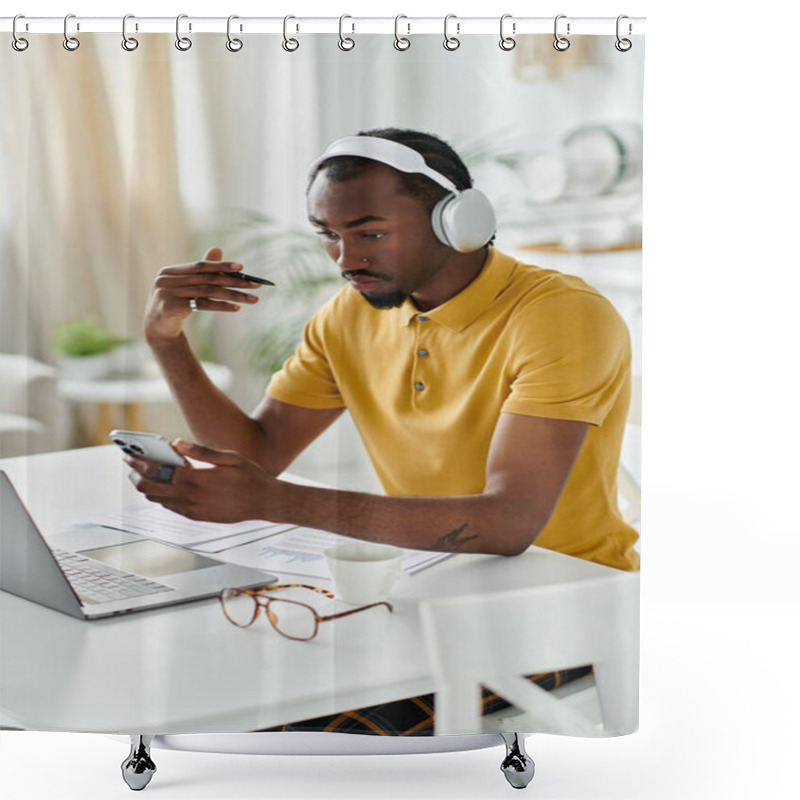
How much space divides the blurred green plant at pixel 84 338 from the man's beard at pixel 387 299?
45 cm

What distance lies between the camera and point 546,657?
1.96m

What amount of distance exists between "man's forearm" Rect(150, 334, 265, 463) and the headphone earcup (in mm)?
487

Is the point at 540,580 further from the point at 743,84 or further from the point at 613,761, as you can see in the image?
the point at 743,84

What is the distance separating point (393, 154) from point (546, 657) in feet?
3.13

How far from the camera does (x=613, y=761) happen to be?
2.30 metres

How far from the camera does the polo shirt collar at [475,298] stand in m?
1.90

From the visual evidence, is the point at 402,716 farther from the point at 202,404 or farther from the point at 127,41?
the point at 127,41

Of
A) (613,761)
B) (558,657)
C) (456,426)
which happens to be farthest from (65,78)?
(613,761)

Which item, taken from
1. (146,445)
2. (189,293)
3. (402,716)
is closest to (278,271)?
(189,293)

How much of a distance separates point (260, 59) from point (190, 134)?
0.18 metres

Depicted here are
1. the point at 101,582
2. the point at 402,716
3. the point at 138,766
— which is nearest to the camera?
the point at 101,582

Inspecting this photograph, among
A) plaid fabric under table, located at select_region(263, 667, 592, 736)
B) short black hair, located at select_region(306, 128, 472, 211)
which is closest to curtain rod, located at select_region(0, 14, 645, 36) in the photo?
short black hair, located at select_region(306, 128, 472, 211)

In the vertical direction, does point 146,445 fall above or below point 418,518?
above

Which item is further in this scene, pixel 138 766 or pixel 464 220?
pixel 138 766
